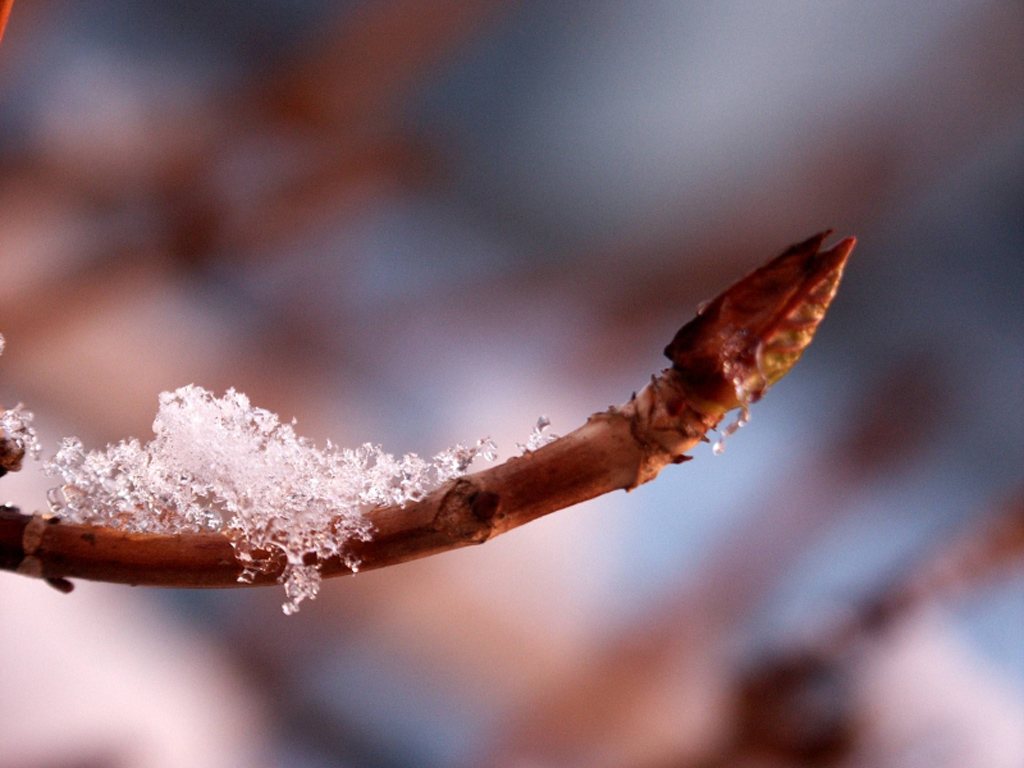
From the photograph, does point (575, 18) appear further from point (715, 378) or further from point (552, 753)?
point (552, 753)

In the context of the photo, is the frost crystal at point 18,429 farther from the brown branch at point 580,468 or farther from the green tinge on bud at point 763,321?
the green tinge on bud at point 763,321

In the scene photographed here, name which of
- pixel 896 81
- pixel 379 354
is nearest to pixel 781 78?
pixel 896 81

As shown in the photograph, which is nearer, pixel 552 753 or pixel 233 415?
pixel 233 415

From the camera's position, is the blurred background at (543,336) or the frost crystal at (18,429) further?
the blurred background at (543,336)

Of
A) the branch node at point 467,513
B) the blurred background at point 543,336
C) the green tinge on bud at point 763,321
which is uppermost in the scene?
the blurred background at point 543,336

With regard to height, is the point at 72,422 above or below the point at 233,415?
above

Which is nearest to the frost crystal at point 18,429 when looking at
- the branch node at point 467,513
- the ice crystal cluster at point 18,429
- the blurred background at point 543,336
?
the ice crystal cluster at point 18,429
